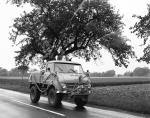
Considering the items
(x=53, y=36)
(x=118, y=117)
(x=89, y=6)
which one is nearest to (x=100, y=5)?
(x=89, y=6)

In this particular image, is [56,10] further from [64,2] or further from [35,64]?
[35,64]

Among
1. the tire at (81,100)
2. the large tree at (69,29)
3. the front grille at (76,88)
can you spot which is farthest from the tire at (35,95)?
the large tree at (69,29)

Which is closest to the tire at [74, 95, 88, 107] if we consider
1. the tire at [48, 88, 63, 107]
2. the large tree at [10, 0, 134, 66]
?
the tire at [48, 88, 63, 107]

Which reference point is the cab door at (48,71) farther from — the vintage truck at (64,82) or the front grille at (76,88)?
the front grille at (76,88)

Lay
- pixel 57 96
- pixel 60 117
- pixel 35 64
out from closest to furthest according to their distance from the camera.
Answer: pixel 60 117 < pixel 57 96 < pixel 35 64

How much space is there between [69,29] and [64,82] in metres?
20.9

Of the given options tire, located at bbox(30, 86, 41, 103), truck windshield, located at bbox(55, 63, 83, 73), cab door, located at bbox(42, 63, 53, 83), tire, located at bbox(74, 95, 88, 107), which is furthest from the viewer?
tire, located at bbox(30, 86, 41, 103)

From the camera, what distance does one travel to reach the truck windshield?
1608 centimetres

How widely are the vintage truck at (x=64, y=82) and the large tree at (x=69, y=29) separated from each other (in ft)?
58.3

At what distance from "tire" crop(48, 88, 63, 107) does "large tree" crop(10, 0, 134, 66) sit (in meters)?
18.9

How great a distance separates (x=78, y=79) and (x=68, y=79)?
1.69 feet

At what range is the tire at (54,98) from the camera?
49.7 feet

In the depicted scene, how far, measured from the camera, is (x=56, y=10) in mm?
35594

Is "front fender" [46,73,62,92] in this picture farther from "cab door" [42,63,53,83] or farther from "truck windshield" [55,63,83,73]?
"truck windshield" [55,63,83,73]
